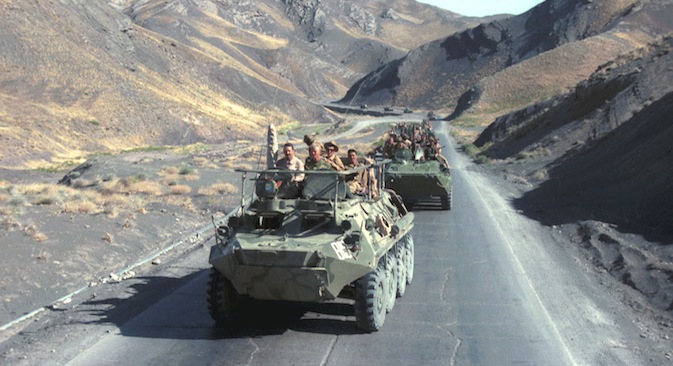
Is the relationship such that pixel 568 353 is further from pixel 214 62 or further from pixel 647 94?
pixel 214 62

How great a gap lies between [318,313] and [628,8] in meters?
121

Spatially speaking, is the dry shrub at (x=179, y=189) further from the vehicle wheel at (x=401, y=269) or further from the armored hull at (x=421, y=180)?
the vehicle wheel at (x=401, y=269)

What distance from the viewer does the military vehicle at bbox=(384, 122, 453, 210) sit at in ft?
71.6

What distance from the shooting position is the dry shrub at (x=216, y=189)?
83.6ft

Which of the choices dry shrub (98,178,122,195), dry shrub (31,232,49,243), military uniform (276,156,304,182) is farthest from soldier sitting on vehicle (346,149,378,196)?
dry shrub (98,178,122,195)

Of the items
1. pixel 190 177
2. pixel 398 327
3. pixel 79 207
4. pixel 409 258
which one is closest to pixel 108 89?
pixel 190 177

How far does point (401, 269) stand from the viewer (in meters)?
11.6

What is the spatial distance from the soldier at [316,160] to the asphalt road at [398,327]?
2102mm

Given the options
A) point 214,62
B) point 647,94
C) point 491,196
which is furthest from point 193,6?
point 491,196

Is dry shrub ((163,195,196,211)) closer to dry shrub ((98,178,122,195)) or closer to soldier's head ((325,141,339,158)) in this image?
dry shrub ((98,178,122,195))

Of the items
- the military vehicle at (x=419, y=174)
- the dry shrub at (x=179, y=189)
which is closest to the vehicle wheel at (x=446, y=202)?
the military vehicle at (x=419, y=174)

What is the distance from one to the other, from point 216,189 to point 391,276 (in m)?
16.4

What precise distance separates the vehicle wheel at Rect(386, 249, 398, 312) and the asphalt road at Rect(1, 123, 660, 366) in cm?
21

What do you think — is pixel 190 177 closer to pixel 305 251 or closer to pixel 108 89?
pixel 305 251
